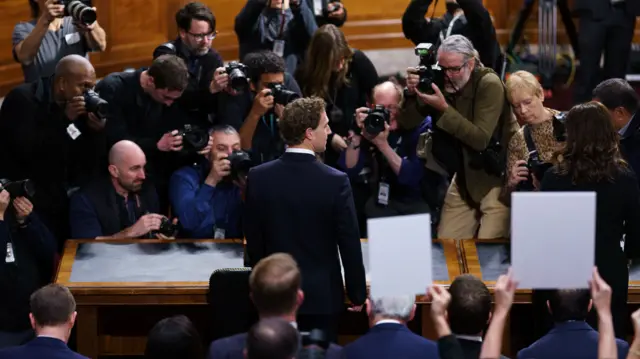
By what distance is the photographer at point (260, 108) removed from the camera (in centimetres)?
544

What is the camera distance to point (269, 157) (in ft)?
18.3

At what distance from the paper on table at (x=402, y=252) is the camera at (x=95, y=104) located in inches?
90.8

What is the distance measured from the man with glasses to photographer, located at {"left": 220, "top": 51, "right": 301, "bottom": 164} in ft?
0.29

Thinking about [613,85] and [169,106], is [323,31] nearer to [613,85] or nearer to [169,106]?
[169,106]

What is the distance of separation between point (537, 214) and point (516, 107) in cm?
217

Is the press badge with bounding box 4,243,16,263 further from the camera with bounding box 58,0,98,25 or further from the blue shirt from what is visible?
the camera with bounding box 58,0,98,25

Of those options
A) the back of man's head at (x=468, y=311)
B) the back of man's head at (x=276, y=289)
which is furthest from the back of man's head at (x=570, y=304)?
the back of man's head at (x=276, y=289)

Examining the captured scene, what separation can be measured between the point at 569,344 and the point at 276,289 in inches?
35.0

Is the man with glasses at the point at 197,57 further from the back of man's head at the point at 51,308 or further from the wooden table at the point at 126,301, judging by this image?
the back of man's head at the point at 51,308

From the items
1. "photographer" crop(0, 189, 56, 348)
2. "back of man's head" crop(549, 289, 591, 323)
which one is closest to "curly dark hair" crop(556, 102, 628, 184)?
"back of man's head" crop(549, 289, 591, 323)

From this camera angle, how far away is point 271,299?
11.4 ft

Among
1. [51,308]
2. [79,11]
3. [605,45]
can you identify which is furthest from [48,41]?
[605,45]

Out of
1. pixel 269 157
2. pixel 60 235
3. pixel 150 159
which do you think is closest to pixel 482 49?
pixel 269 157

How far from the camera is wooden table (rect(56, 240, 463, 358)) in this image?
15.2ft
